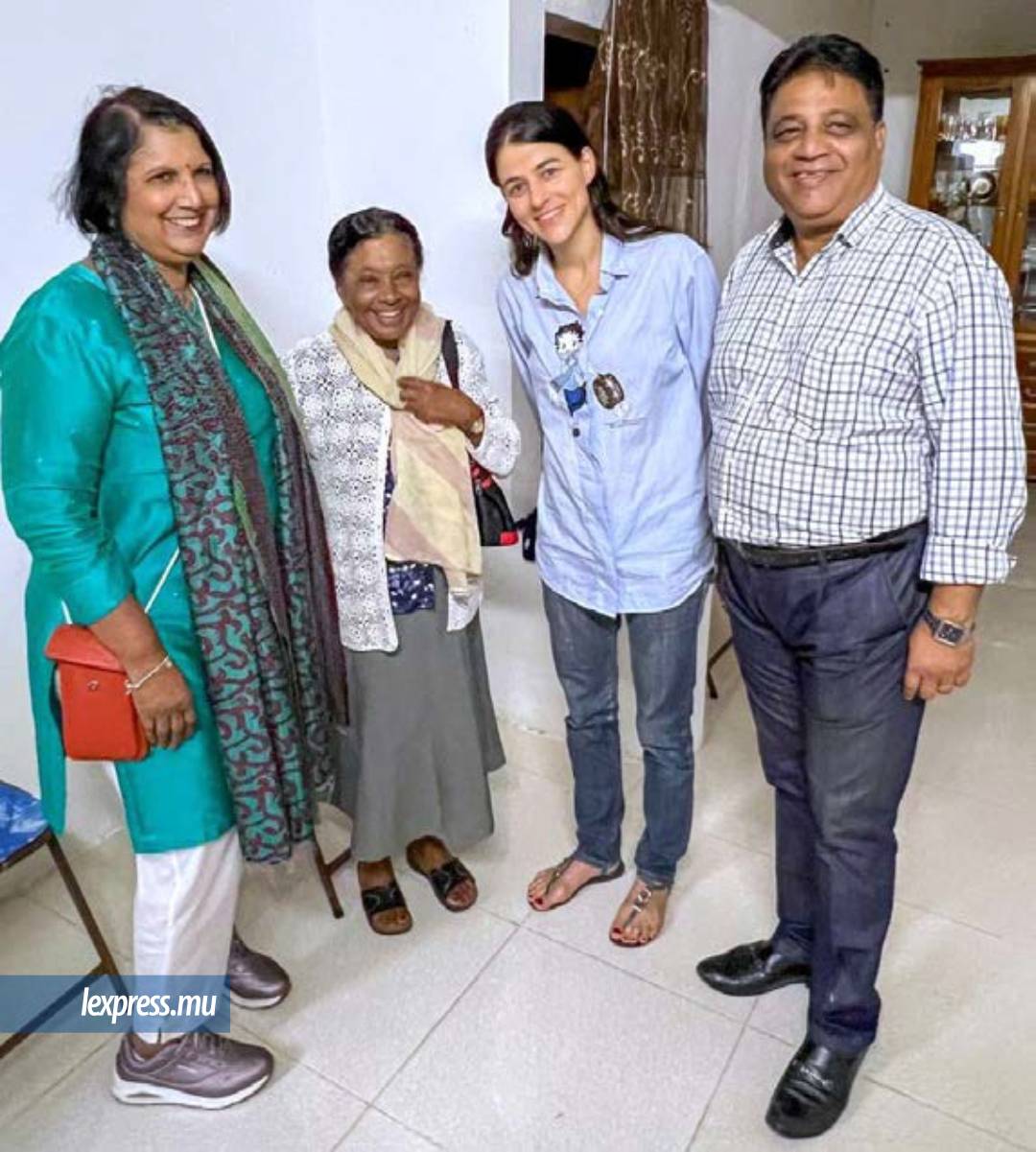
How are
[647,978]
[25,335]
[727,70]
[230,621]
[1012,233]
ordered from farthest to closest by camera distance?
[1012,233]
[727,70]
[647,978]
[230,621]
[25,335]

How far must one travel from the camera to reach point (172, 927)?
1402 mm

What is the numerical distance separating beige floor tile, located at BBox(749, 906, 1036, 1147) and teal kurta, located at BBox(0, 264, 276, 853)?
1.08m

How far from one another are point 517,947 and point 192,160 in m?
1.48

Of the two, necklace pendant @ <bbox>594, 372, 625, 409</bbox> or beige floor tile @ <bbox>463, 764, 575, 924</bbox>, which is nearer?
necklace pendant @ <bbox>594, 372, 625, 409</bbox>

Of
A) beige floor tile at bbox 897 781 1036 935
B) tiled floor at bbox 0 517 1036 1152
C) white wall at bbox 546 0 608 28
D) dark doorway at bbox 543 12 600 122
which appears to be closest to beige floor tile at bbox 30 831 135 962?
tiled floor at bbox 0 517 1036 1152

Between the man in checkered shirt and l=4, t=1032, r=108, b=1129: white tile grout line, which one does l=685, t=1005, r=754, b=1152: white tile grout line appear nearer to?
the man in checkered shirt

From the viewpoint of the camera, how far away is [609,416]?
4.96 feet

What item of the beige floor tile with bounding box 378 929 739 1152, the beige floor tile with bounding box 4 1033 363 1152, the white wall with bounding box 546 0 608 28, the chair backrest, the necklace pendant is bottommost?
the beige floor tile with bounding box 4 1033 363 1152

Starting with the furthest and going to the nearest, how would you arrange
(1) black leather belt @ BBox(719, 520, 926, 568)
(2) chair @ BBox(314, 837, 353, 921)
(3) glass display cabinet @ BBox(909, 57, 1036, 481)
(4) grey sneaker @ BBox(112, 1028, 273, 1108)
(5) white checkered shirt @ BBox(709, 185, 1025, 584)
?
(3) glass display cabinet @ BBox(909, 57, 1036, 481), (2) chair @ BBox(314, 837, 353, 921), (4) grey sneaker @ BBox(112, 1028, 273, 1108), (1) black leather belt @ BBox(719, 520, 926, 568), (5) white checkered shirt @ BBox(709, 185, 1025, 584)

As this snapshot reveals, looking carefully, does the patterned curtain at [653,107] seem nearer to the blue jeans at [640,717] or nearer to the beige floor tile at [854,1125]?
the blue jeans at [640,717]

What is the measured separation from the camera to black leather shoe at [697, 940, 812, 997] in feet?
5.58

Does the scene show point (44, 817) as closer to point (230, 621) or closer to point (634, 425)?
point (230, 621)

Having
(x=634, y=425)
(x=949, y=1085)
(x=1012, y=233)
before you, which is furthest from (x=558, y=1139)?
(x=1012, y=233)

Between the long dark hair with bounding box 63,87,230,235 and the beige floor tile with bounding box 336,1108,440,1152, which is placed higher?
the long dark hair with bounding box 63,87,230,235
